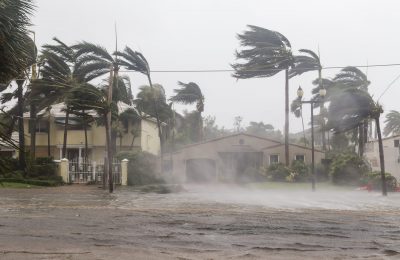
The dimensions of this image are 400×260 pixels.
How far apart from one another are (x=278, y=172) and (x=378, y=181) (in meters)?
8.07

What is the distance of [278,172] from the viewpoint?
114ft

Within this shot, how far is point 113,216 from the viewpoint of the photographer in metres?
12.5

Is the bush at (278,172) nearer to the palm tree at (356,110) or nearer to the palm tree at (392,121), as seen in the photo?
the palm tree at (356,110)

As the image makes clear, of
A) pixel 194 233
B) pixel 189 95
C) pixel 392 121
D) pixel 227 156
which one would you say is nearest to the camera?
pixel 194 233

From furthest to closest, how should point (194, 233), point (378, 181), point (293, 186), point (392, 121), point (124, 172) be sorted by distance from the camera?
point (392, 121)
point (293, 186)
point (378, 181)
point (124, 172)
point (194, 233)

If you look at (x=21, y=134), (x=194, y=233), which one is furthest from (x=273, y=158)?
(x=194, y=233)

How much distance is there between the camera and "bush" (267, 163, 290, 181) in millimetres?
34469

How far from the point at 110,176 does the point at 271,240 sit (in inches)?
569

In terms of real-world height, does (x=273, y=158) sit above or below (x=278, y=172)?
above

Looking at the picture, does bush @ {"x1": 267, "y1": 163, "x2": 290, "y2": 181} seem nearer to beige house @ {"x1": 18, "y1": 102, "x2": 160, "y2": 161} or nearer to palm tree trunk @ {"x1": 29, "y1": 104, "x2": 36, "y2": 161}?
beige house @ {"x1": 18, "y1": 102, "x2": 160, "y2": 161}

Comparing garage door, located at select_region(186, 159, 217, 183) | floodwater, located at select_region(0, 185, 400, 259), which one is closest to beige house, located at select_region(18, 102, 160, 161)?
garage door, located at select_region(186, 159, 217, 183)

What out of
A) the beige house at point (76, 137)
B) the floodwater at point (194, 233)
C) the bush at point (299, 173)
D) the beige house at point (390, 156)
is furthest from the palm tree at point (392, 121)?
the floodwater at point (194, 233)

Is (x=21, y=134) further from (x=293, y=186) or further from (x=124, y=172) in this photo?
(x=293, y=186)

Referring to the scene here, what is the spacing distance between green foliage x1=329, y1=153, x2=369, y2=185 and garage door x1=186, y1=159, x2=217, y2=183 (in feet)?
34.7
